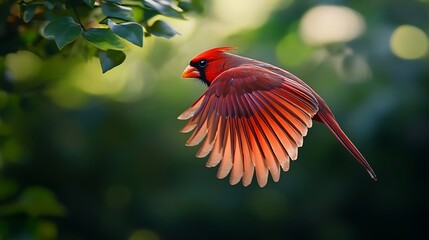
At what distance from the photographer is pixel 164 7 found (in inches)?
73.6

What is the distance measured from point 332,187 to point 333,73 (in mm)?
765

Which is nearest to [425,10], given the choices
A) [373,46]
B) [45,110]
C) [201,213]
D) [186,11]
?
[373,46]

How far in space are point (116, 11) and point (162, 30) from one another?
0.23m

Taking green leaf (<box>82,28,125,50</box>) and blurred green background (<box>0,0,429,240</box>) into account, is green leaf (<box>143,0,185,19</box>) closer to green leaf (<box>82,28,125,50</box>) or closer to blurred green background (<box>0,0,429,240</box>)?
green leaf (<box>82,28,125,50</box>)

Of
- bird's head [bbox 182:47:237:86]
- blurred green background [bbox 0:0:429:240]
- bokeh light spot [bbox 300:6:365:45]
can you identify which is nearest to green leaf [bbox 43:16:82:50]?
bird's head [bbox 182:47:237:86]

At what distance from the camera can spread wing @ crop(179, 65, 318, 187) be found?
2.05 m

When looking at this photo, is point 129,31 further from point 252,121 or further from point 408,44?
point 408,44

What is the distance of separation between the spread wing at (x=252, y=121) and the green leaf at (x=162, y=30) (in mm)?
209

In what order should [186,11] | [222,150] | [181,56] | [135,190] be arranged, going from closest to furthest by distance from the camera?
1. [222,150]
2. [186,11]
3. [181,56]
4. [135,190]

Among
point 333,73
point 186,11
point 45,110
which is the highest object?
point 186,11

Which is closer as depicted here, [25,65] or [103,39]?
[103,39]

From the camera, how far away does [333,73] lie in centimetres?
436

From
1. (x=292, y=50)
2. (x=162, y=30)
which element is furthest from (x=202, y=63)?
(x=292, y=50)

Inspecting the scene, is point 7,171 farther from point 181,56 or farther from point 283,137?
point 283,137
